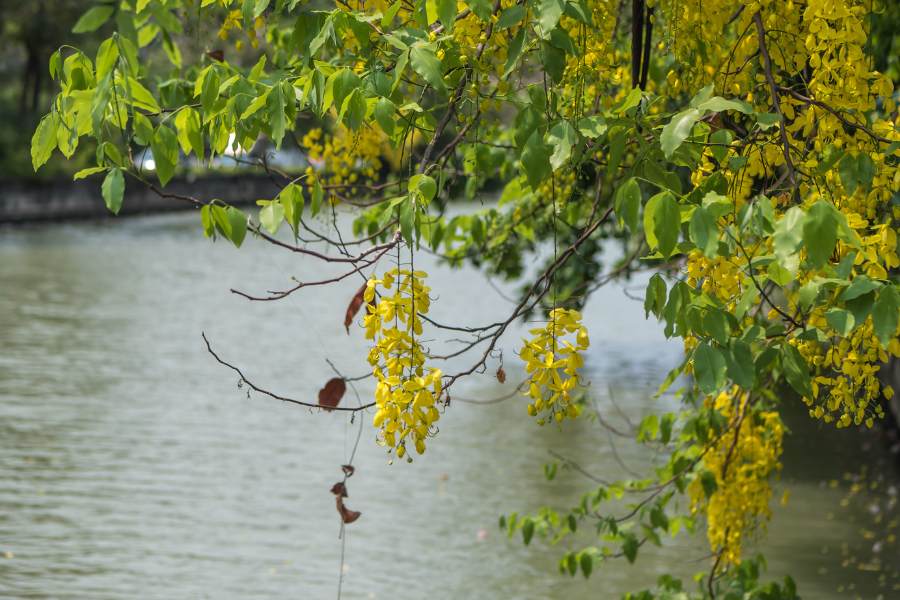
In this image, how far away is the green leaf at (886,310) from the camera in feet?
8.19

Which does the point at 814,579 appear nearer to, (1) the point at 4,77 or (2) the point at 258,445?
(2) the point at 258,445

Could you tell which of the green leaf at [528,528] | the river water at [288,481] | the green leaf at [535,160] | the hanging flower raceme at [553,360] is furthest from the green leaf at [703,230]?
the river water at [288,481]

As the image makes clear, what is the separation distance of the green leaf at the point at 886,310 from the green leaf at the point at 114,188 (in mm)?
1492

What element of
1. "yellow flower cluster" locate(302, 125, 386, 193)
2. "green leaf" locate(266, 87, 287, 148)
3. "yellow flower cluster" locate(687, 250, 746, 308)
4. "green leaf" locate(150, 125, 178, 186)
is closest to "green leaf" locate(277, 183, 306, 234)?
"green leaf" locate(266, 87, 287, 148)

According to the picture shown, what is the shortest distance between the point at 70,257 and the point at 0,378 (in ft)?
39.1

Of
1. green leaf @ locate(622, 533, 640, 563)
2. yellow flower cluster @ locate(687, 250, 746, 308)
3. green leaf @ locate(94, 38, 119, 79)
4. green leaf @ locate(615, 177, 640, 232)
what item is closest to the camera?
green leaf @ locate(615, 177, 640, 232)

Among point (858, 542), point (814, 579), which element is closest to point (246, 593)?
point (814, 579)

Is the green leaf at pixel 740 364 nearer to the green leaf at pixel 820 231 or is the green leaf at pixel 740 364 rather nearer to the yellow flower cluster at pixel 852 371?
the green leaf at pixel 820 231

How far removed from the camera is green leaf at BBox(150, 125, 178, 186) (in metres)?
3.04

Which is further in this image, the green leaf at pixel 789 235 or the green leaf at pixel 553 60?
the green leaf at pixel 553 60

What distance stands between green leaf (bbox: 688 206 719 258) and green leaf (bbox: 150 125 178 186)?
3.74 ft

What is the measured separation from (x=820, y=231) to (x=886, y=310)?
273 mm

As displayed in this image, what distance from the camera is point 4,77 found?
38031 mm

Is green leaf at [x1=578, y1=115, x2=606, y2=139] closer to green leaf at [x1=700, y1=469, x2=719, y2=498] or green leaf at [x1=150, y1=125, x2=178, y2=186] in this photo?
green leaf at [x1=150, y1=125, x2=178, y2=186]
